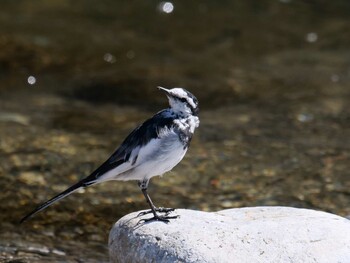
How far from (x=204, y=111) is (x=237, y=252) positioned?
207 inches

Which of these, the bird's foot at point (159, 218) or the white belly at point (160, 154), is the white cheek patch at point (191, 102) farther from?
the bird's foot at point (159, 218)

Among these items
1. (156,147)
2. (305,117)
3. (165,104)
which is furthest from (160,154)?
(165,104)

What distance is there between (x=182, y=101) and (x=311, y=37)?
7.98m

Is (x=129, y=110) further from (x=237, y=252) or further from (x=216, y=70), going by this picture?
(x=237, y=252)

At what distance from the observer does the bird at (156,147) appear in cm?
580

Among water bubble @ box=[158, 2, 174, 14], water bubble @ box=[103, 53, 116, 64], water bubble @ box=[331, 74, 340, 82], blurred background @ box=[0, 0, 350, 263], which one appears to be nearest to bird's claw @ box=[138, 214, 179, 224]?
blurred background @ box=[0, 0, 350, 263]

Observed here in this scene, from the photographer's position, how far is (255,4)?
1447 centimetres

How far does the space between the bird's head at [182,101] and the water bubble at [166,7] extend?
8449mm

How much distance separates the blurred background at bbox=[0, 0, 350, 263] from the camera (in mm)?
8000

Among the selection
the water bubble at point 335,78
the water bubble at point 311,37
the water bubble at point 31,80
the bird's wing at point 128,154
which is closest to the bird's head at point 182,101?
the bird's wing at point 128,154

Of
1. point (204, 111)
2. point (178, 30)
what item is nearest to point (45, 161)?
point (204, 111)

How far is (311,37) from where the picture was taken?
13.5 meters

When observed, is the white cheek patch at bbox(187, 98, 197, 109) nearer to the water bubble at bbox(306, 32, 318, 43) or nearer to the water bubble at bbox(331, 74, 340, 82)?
the water bubble at bbox(331, 74, 340, 82)

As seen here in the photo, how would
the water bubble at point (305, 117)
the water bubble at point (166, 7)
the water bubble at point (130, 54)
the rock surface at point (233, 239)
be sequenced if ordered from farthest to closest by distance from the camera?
the water bubble at point (166, 7), the water bubble at point (130, 54), the water bubble at point (305, 117), the rock surface at point (233, 239)
